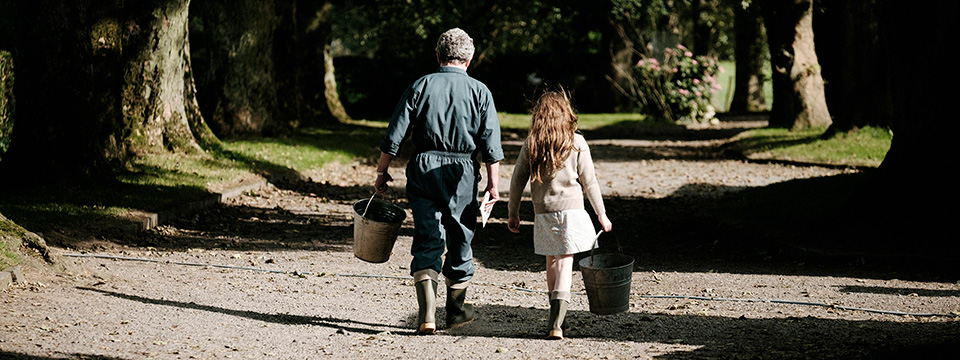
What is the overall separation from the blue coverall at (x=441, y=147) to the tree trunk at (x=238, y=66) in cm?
1494

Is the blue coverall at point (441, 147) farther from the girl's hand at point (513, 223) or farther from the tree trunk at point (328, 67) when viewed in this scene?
the tree trunk at point (328, 67)

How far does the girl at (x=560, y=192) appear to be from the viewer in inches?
241

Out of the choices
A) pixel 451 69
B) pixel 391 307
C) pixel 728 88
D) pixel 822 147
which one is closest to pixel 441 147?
pixel 451 69

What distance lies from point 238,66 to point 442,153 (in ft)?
50.1

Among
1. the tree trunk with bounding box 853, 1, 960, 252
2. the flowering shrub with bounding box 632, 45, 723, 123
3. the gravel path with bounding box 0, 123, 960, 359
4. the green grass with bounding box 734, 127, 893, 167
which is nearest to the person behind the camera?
the gravel path with bounding box 0, 123, 960, 359

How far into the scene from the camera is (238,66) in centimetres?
2070

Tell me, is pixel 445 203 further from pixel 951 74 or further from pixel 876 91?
pixel 876 91

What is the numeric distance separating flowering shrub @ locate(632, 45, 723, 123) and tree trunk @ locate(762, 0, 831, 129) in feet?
18.8

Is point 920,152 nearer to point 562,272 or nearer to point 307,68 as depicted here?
point 562,272

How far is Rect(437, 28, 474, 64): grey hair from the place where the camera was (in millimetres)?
6254

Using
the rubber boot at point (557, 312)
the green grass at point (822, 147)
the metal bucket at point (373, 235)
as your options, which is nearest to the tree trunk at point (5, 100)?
the metal bucket at point (373, 235)

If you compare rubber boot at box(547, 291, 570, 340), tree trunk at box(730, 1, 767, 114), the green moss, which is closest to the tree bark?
tree trunk at box(730, 1, 767, 114)

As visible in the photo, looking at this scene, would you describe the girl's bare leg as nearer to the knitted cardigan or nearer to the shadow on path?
the knitted cardigan

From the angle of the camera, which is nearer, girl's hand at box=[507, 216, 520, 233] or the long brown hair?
the long brown hair
